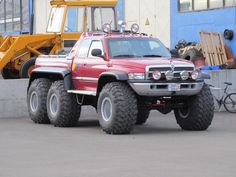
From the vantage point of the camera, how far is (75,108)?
17375 mm

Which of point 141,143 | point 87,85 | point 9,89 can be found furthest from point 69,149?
point 9,89

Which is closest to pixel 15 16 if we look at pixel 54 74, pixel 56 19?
pixel 56 19

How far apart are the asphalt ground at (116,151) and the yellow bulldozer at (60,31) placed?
254 inches

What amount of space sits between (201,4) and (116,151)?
755 inches

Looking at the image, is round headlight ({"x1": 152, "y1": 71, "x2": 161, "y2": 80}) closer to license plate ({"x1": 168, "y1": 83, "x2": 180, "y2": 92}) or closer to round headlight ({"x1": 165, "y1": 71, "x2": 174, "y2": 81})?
round headlight ({"x1": 165, "y1": 71, "x2": 174, "y2": 81})

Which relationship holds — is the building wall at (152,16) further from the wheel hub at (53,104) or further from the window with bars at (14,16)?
the wheel hub at (53,104)

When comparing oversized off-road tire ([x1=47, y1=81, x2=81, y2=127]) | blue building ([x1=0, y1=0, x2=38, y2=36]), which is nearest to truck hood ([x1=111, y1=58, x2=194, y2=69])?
oversized off-road tire ([x1=47, y1=81, x2=81, y2=127])

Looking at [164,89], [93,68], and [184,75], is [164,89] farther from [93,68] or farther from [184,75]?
[93,68]

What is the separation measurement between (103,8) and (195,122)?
9.41 metres

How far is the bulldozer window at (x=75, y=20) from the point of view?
24250 millimetres

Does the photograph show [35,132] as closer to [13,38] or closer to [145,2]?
[13,38]

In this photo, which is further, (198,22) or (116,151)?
(198,22)

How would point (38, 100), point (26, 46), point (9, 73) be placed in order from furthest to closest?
point (9, 73), point (26, 46), point (38, 100)

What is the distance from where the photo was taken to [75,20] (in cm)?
2436
